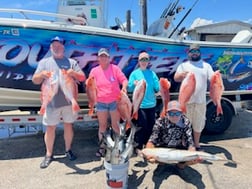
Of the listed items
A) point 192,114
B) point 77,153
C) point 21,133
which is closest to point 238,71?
point 192,114

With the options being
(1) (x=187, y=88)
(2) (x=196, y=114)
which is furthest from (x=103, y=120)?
(2) (x=196, y=114)

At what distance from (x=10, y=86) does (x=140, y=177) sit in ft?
8.22

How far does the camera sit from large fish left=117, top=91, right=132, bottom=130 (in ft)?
12.9

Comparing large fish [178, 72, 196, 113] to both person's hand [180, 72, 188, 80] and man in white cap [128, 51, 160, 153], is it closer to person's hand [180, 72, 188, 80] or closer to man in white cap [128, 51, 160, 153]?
person's hand [180, 72, 188, 80]

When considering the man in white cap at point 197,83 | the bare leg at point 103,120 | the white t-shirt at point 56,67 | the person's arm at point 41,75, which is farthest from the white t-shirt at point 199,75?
the person's arm at point 41,75

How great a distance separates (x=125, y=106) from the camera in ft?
13.1

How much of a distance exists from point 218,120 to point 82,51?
3.08 m

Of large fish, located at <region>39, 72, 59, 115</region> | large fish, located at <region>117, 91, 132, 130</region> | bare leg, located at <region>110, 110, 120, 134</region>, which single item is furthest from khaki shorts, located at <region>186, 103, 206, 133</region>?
large fish, located at <region>39, 72, 59, 115</region>

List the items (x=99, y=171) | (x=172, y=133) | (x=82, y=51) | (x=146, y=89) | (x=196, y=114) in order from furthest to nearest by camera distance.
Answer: (x=82, y=51) < (x=196, y=114) < (x=146, y=89) < (x=99, y=171) < (x=172, y=133)

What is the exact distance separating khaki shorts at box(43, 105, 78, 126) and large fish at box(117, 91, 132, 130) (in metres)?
0.68

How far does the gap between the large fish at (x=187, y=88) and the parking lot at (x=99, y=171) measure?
954mm

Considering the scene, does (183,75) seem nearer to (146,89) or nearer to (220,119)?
(146,89)

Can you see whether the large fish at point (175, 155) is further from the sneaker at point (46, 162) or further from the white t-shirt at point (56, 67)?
the sneaker at point (46, 162)

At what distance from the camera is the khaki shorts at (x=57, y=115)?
3977mm
